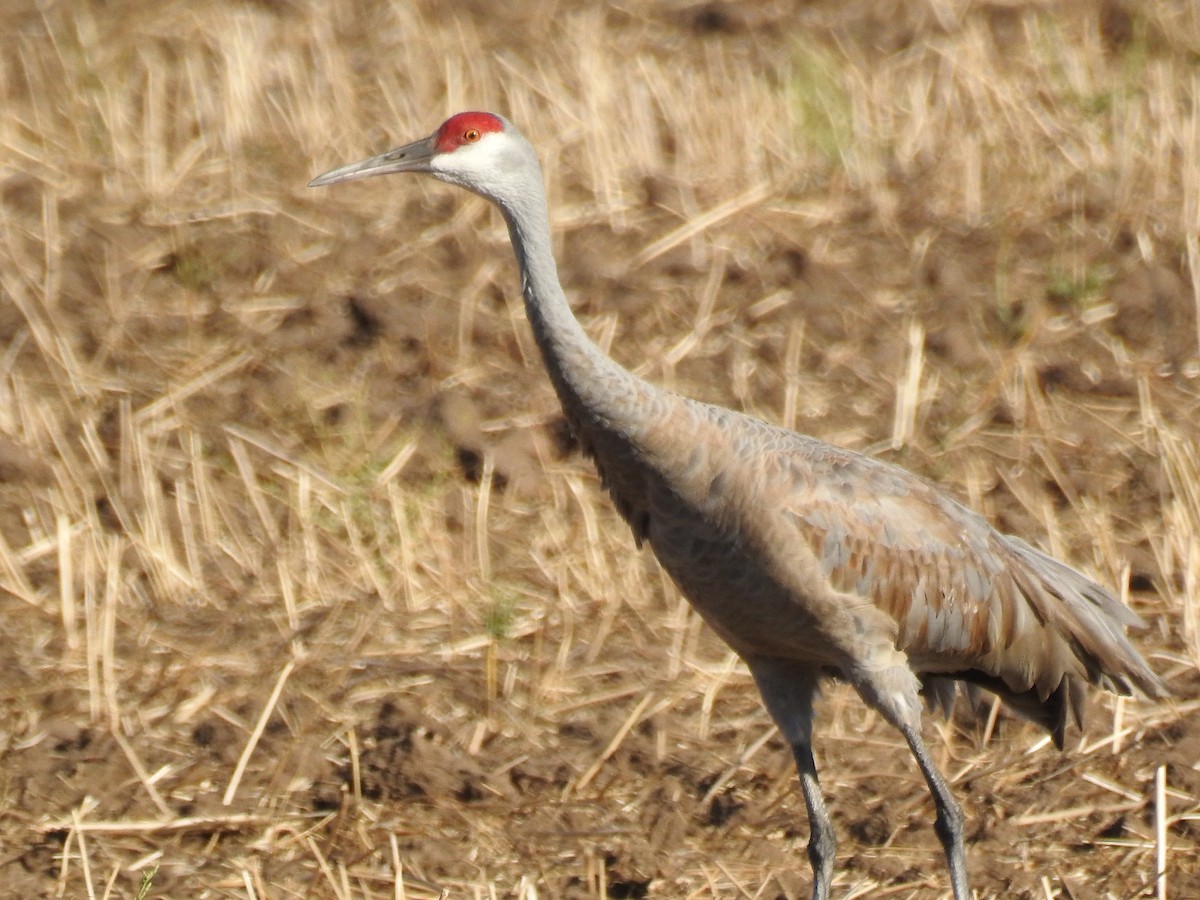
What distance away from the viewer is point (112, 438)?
668cm

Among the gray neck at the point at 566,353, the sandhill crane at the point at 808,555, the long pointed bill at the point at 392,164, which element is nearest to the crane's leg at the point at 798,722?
the sandhill crane at the point at 808,555

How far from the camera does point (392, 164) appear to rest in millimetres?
4691

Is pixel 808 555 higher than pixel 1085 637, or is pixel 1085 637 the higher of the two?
pixel 808 555

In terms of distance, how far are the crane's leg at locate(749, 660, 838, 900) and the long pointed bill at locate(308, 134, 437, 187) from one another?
4.90ft

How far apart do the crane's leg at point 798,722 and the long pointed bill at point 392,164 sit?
4.90 feet

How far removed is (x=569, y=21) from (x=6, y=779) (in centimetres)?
614

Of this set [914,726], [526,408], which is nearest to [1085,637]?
[914,726]

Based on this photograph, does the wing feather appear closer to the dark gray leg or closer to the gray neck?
the dark gray leg

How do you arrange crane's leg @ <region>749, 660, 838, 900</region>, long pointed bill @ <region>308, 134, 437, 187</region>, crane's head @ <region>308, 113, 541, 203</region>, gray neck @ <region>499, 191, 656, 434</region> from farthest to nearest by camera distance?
crane's leg @ <region>749, 660, 838, 900</region> → long pointed bill @ <region>308, 134, 437, 187</region> → crane's head @ <region>308, 113, 541, 203</region> → gray neck @ <region>499, 191, 656, 434</region>

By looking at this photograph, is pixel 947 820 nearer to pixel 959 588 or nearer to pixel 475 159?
pixel 959 588

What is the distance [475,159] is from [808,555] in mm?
1208

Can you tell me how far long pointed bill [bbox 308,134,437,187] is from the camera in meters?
4.60

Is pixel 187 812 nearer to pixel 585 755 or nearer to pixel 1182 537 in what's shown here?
pixel 585 755

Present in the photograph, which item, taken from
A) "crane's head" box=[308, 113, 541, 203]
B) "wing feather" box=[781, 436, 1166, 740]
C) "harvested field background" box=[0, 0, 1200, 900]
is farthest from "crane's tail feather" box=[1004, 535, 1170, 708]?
"crane's head" box=[308, 113, 541, 203]
